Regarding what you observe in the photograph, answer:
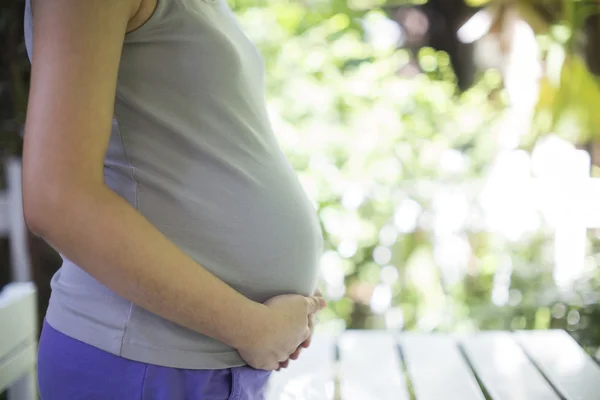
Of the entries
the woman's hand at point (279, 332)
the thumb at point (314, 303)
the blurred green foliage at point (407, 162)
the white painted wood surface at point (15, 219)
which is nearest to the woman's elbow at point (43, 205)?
the woman's hand at point (279, 332)

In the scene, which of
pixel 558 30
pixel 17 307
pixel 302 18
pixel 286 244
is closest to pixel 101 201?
pixel 286 244

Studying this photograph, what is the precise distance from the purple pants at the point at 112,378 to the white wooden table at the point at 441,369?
1.97ft

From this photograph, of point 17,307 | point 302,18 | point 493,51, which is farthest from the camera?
point 493,51

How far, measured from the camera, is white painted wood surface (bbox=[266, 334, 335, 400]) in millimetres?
1290

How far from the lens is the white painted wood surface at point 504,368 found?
1.28 meters

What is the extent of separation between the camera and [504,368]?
1426 mm

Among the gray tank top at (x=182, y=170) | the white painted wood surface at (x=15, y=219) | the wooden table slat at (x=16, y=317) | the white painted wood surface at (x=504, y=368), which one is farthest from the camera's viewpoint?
the white painted wood surface at (x=15, y=219)

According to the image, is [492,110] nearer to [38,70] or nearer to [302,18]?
[302,18]

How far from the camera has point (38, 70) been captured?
550 millimetres

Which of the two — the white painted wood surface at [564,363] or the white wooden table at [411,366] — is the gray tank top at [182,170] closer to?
the white wooden table at [411,366]

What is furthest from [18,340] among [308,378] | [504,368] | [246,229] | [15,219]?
[15,219]

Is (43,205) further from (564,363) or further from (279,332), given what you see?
(564,363)

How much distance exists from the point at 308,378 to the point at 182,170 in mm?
835

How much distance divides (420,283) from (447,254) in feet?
0.57
